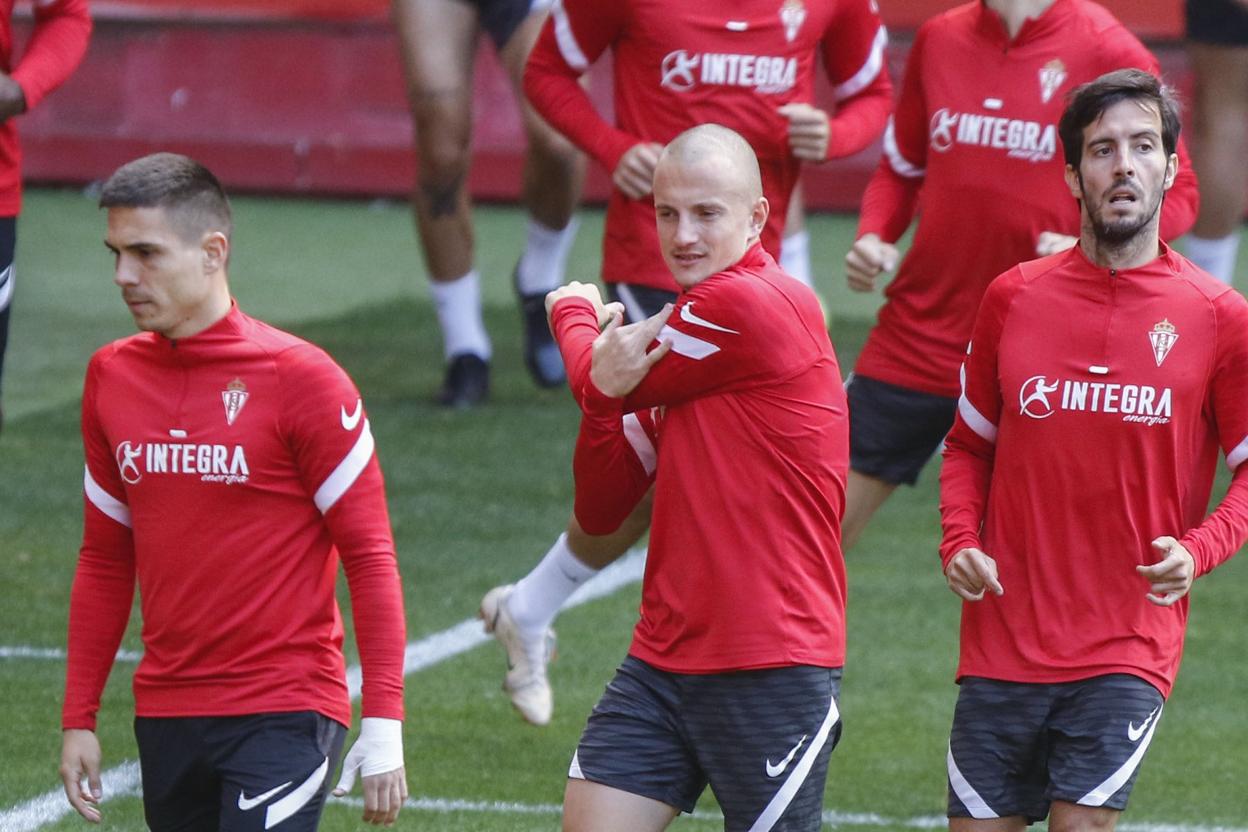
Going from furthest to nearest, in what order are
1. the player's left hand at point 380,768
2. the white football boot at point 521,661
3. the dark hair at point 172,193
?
the white football boot at point 521,661
the dark hair at point 172,193
the player's left hand at point 380,768

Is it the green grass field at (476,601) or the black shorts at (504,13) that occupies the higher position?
the black shorts at (504,13)

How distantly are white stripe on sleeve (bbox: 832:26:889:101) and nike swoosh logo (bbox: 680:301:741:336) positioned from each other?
107 inches

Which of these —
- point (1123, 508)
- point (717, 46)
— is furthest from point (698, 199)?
→ point (717, 46)

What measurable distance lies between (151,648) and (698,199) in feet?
4.31

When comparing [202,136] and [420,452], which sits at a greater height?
[420,452]

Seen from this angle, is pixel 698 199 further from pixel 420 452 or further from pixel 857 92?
pixel 420 452

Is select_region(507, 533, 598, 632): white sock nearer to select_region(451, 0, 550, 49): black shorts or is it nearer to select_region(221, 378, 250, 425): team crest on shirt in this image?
select_region(221, 378, 250, 425): team crest on shirt

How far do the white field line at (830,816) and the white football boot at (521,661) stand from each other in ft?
1.61

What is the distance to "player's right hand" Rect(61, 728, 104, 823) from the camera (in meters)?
4.05

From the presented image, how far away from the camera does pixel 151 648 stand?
Result: 13.4 feet

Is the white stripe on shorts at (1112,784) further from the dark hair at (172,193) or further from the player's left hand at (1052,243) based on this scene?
the dark hair at (172,193)

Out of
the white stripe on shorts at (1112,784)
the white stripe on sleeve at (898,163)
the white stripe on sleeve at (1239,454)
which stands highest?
the white stripe on sleeve at (1239,454)

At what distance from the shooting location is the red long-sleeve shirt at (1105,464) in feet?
14.1

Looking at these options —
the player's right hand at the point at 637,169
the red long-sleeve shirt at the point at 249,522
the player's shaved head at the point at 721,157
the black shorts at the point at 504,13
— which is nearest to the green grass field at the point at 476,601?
the player's shaved head at the point at 721,157
